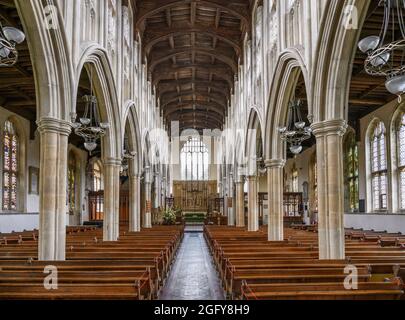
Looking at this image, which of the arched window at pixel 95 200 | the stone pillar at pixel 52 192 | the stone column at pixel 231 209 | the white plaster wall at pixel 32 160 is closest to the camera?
the stone pillar at pixel 52 192

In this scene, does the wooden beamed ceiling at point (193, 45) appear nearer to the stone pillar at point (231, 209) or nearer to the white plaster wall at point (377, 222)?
the stone pillar at point (231, 209)

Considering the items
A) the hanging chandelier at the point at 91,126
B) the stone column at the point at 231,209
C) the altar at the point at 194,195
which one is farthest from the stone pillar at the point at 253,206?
the altar at the point at 194,195

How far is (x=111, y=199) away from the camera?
1546cm

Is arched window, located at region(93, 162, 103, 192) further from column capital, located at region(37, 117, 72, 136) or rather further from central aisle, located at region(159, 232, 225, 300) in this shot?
column capital, located at region(37, 117, 72, 136)

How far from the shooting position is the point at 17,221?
65.8 feet

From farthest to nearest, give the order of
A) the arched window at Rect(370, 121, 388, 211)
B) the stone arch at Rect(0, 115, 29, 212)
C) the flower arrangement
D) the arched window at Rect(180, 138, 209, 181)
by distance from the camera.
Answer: the arched window at Rect(180, 138, 209, 181) < the flower arrangement < the stone arch at Rect(0, 115, 29, 212) < the arched window at Rect(370, 121, 388, 211)

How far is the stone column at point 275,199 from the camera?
1494 cm

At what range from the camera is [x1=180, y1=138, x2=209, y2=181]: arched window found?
47.2 meters

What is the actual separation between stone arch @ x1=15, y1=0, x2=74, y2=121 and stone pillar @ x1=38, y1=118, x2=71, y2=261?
34 centimetres

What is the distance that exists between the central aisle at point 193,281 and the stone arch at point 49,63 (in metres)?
4.57

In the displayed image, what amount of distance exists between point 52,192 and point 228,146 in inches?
960

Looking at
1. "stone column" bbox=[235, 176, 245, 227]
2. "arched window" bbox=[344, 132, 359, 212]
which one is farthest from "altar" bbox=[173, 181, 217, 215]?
"arched window" bbox=[344, 132, 359, 212]

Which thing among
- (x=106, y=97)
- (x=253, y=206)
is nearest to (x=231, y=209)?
(x=253, y=206)

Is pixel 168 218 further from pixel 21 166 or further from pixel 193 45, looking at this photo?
pixel 193 45
